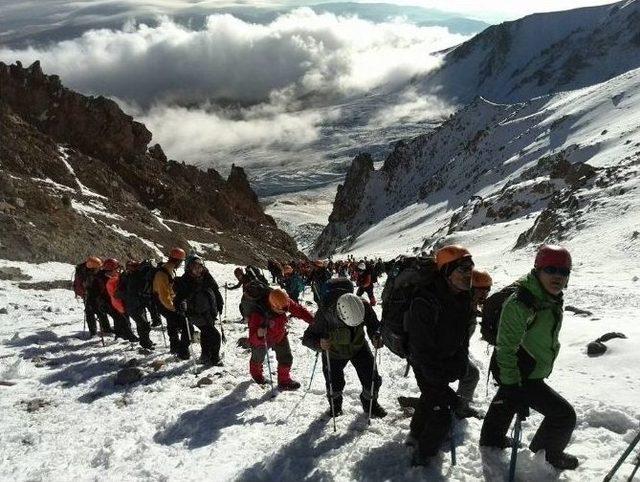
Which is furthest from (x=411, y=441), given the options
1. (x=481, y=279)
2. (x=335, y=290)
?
(x=481, y=279)

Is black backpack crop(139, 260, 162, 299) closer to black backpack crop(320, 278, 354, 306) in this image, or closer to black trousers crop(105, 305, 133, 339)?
black trousers crop(105, 305, 133, 339)

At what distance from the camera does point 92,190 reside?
2606 inches

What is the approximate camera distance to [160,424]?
26.1 feet

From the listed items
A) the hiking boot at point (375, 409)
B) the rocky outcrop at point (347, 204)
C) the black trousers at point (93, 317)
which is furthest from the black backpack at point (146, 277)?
the rocky outcrop at point (347, 204)

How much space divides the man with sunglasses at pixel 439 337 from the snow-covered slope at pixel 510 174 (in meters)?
27.4

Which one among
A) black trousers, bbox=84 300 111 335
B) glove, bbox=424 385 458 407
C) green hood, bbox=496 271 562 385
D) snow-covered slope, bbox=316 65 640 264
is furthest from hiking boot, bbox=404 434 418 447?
snow-covered slope, bbox=316 65 640 264

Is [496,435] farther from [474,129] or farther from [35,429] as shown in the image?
[474,129]

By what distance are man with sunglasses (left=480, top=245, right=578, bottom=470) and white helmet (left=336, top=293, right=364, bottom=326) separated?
187cm

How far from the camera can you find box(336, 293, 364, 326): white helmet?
705 cm

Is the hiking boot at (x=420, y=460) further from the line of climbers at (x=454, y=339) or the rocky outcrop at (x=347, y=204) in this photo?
the rocky outcrop at (x=347, y=204)

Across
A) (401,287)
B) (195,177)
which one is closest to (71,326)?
(401,287)

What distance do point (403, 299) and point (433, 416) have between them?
4.39 ft

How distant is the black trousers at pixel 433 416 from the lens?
6.11 m

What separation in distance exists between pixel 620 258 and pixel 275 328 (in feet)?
72.3
